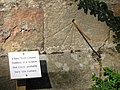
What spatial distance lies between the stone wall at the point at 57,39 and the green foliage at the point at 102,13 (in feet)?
0.13

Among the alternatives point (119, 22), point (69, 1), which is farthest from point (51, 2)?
point (119, 22)

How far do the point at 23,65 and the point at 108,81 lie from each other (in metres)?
0.63

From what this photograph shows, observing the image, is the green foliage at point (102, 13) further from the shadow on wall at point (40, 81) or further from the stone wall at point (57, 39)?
the shadow on wall at point (40, 81)

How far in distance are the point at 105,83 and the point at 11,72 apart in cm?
68

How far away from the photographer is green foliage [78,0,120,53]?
8.73 ft

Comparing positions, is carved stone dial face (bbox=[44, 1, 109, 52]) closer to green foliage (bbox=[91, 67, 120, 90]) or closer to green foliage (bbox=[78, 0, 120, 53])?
green foliage (bbox=[78, 0, 120, 53])

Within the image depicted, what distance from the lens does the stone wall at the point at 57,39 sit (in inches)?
103

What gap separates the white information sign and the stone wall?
0.33 ft

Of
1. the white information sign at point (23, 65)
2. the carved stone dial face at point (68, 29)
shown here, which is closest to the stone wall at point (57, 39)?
the carved stone dial face at point (68, 29)

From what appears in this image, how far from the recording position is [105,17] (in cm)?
271

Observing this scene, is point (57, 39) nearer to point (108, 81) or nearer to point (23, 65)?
point (23, 65)

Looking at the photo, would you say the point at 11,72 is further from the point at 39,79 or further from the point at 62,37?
the point at 62,37

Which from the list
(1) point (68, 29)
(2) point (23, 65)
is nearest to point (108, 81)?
(1) point (68, 29)

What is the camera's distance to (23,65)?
2523mm
